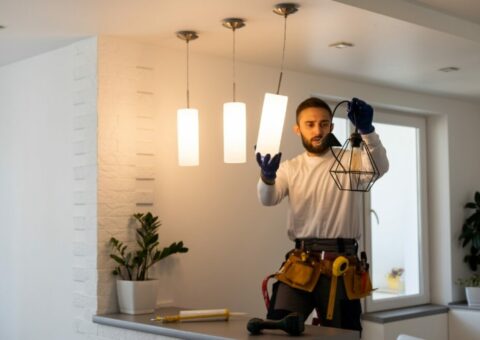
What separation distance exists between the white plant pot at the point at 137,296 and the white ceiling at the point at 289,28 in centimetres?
123

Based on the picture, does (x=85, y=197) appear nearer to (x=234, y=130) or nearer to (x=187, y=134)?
(x=187, y=134)

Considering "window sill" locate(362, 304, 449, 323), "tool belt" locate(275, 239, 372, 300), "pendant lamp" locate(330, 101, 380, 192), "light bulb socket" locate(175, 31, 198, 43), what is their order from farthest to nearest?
"window sill" locate(362, 304, 449, 323) < "light bulb socket" locate(175, 31, 198, 43) < "tool belt" locate(275, 239, 372, 300) < "pendant lamp" locate(330, 101, 380, 192)

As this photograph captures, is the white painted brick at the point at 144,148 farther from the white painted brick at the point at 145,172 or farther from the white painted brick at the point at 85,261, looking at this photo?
the white painted brick at the point at 85,261

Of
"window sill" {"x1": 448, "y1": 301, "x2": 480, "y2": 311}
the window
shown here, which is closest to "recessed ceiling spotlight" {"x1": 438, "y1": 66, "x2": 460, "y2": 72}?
the window

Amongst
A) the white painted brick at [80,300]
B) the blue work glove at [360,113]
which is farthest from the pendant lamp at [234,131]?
the white painted brick at [80,300]

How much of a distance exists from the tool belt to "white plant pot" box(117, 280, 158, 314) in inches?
30.1

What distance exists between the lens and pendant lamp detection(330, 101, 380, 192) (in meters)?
2.68

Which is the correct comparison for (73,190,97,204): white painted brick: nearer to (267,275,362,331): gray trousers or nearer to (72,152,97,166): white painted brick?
(72,152,97,166): white painted brick

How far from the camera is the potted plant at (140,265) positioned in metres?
3.60

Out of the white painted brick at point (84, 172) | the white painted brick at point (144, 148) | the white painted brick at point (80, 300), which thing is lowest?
the white painted brick at point (80, 300)

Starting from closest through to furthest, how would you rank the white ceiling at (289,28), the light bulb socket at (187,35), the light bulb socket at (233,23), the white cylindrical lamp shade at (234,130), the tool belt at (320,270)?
the tool belt at (320,270)
the white ceiling at (289,28)
the light bulb socket at (233,23)
the white cylindrical lamp shade at (234,130)
the light bulb socket at (187,35)

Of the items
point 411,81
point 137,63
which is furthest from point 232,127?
point 411,81

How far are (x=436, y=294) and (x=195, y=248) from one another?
2.53m

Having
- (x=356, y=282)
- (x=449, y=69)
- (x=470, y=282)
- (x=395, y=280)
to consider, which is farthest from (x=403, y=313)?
(x=356, y=282)
